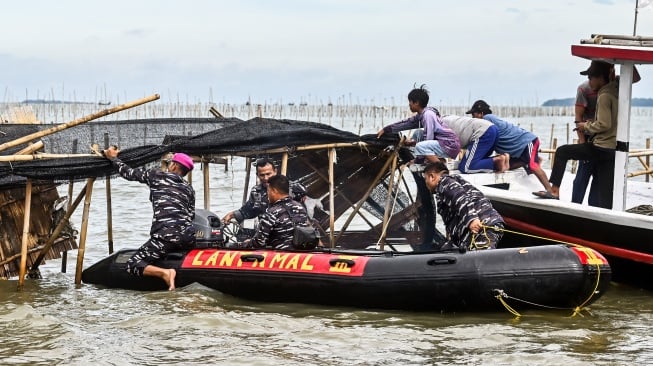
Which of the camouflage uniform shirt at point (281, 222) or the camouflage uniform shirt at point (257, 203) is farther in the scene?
the camouflage uniform shirt at point (257, 203)

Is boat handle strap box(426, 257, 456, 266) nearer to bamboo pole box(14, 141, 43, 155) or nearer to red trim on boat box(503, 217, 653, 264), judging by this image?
red trim on boat box(503, 217, 653, 264)

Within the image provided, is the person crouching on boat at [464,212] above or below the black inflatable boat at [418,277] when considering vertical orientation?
above

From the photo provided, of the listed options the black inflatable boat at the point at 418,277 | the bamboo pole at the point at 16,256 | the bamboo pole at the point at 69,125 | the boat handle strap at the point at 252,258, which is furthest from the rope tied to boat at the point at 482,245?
the bamboo pole at the point at 16,256

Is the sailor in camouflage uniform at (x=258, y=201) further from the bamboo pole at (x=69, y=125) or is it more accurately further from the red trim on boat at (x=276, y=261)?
the bamboo pole at (x=69, y=125)

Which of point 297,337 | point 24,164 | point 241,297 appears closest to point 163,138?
point 24,164

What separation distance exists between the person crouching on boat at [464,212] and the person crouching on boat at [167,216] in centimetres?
257

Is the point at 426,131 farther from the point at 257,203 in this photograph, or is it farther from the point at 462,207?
the point at 462,207

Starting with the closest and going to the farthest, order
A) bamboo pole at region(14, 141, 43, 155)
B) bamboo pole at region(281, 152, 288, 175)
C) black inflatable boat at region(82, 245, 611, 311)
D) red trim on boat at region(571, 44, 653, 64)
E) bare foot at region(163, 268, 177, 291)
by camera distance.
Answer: black inflatable boat at region(82, 245, 611, 311) → bare foot at region(163, 268, 177, 291) → red trim on boat at region(571, 44, 653, 64) → bamboo pole at region(14, 141, 43, 155) → bamboo pole at region(281, 152, 288, 175)

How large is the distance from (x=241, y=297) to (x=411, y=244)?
12.4 feet

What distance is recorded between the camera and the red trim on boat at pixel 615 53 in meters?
11.1

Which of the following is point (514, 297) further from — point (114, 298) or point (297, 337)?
point (114, 298)

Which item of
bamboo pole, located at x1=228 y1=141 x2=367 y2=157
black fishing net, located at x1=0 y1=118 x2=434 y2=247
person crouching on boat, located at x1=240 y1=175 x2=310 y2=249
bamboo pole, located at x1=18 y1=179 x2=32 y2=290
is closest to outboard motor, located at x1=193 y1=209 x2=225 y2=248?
person crouching on boat, located at x1=240 y1=175 x2=310 y2=249

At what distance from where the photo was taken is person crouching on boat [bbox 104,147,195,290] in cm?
1078

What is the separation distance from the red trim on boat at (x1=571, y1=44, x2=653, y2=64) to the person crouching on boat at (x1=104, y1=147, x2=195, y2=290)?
4.49 m
